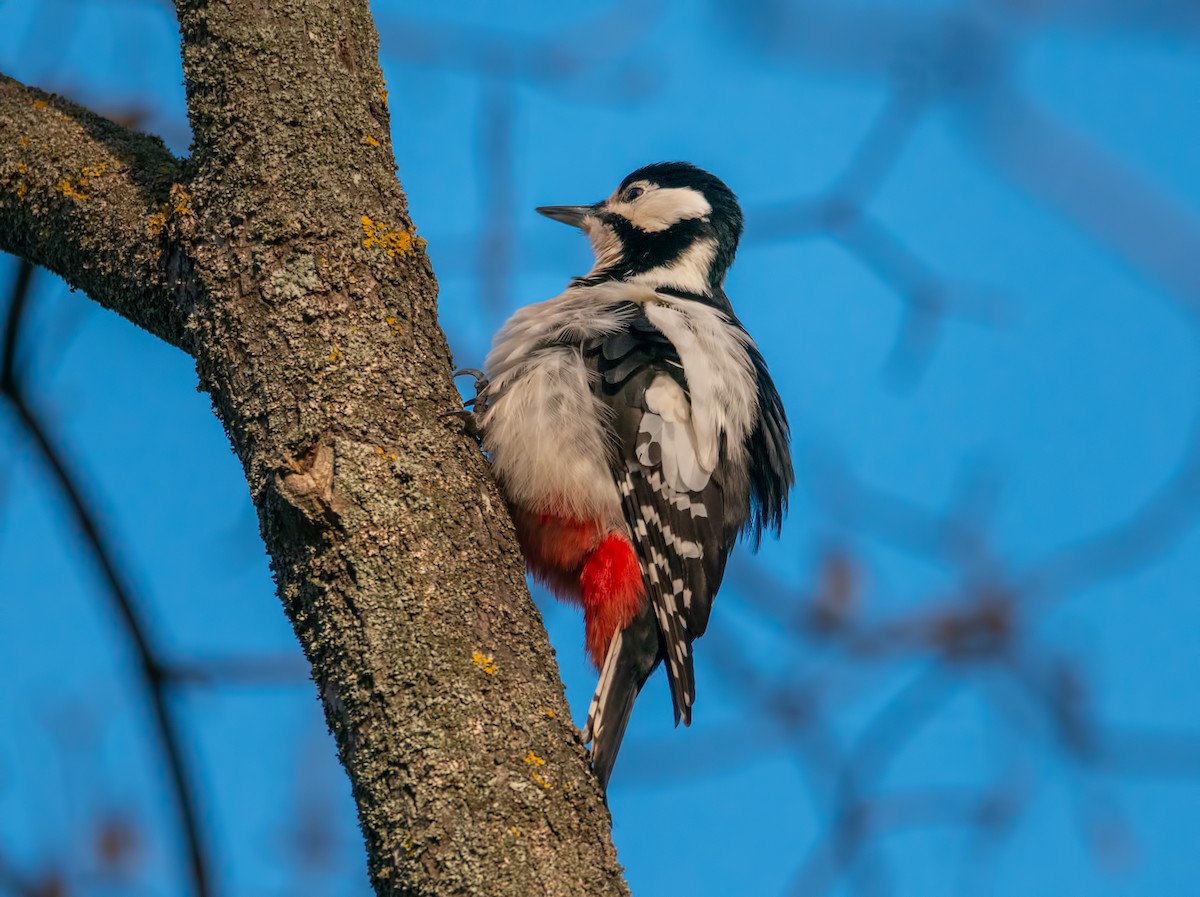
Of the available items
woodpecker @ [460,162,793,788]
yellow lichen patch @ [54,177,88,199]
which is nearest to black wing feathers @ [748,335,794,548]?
woodpecker @ [460,162,793,788]

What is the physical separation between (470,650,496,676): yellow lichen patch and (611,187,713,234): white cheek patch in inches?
101

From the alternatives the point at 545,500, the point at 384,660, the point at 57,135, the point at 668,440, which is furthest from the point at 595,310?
the point at 384,660

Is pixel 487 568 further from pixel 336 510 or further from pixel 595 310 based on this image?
pixel 595 310

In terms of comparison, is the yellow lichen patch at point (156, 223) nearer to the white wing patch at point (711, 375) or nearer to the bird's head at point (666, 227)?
the white wing patch at point (711, 375)

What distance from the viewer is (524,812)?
1924mm

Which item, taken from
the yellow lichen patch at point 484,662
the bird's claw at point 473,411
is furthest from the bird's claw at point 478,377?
the yellow lichen patch at point 484,662

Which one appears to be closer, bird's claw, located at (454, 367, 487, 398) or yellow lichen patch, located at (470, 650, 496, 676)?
yellow lichen patch, located at (470, 650, 496, 676)

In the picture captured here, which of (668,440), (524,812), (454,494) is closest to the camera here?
(524,812)

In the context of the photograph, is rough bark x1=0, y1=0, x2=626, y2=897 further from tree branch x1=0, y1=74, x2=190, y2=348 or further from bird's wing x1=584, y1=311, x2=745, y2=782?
bird's wing x1=584, y1=311, x2=745, y2=782

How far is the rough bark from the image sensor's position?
193 cm

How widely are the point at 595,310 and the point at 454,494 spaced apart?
4.24ft

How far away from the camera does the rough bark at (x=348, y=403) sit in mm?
1929

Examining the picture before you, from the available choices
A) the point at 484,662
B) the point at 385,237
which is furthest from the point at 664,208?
the point at 484,662

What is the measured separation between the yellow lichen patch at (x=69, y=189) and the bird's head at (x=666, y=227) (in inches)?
72.5
